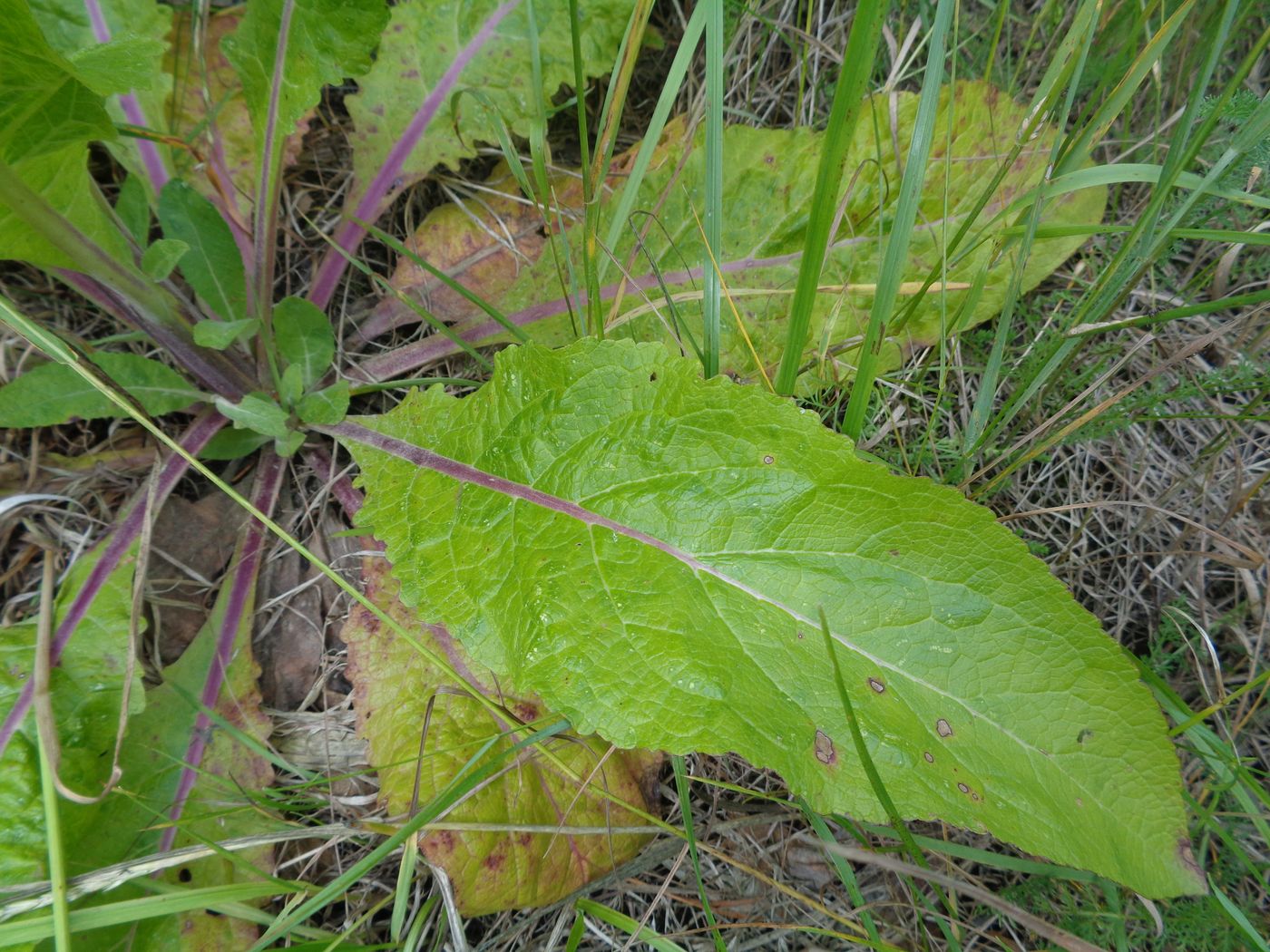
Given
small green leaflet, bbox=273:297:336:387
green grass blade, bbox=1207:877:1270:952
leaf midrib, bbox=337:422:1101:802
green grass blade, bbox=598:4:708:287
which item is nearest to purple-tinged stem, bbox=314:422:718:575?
leaf midrib, bbox=337:422:1101:802

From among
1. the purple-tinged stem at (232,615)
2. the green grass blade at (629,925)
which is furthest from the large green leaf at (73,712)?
the green grass blade at (629,925)

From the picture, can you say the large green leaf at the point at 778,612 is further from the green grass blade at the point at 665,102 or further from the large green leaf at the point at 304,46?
the large green leaf at the point at 304,46

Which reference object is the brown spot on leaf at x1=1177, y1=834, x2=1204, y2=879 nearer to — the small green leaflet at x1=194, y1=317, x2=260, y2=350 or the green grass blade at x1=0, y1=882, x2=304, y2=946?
the green grass blade at x1=0, y1=882, x2=304, y2=946

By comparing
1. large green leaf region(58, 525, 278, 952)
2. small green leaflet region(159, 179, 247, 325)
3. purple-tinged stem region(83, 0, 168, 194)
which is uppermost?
purple-tinged stem region(83, 0, 168, 194)

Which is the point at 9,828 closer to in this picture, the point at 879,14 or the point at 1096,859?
the point at 1096,859

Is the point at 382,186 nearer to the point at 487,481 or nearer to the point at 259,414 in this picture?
the point at 259,414

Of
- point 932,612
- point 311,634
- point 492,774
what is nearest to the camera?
point 932,612

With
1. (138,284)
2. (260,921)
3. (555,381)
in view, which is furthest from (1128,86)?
(260,921)
